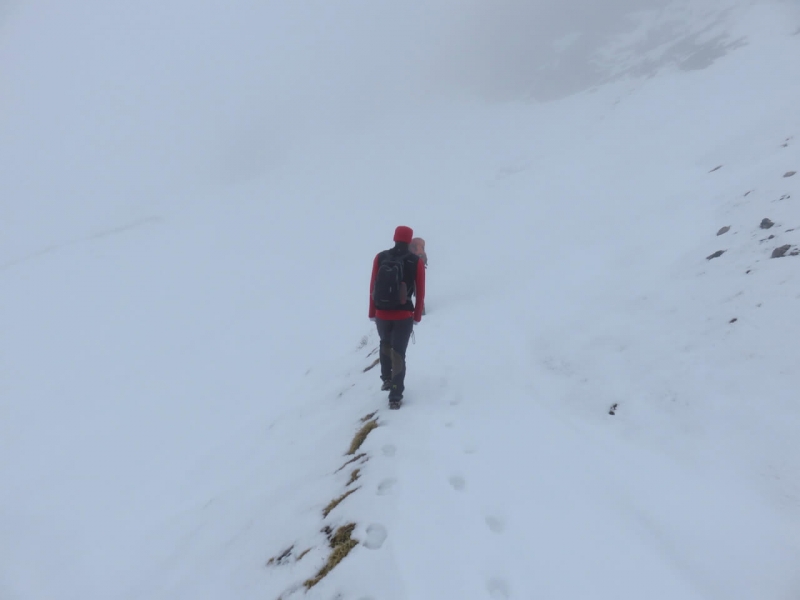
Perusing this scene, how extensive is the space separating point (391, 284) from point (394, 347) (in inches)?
41.2

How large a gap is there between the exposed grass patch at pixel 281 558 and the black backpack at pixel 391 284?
3059 millimetres

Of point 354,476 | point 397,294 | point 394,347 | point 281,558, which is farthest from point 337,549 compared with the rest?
point 397,294

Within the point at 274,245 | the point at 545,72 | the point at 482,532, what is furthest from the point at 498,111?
the point at 482,532

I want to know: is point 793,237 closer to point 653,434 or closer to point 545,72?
point 653,434

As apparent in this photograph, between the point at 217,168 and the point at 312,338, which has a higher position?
the point at 217,168

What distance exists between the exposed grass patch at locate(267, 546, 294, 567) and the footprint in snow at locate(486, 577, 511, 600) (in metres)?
1.95

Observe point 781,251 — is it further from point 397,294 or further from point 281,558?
point 281,558

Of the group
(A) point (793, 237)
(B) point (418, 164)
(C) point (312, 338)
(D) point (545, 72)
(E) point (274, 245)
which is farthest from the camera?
(D) point (545, 72)

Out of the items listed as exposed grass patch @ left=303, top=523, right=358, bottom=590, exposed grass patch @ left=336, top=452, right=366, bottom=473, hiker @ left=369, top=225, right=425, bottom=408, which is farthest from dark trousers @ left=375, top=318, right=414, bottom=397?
exposed grass patch @ left=303, top=523, right=358, bottom=590

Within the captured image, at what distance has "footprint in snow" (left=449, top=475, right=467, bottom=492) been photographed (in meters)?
4.34

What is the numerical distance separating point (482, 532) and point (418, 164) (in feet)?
164

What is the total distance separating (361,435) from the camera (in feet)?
18.7

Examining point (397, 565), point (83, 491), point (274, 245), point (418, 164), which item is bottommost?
point (397, 565)

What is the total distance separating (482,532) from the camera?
3758 millimetres
